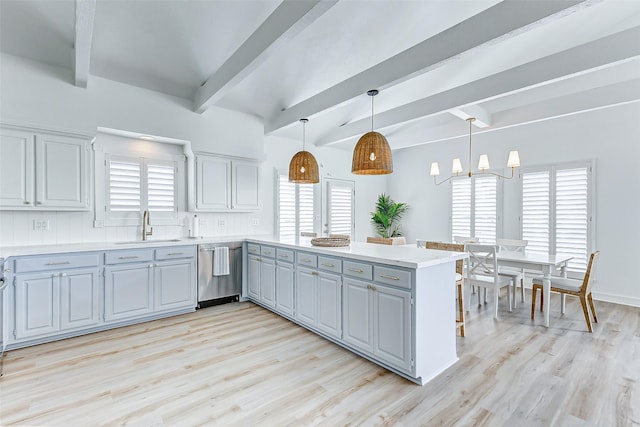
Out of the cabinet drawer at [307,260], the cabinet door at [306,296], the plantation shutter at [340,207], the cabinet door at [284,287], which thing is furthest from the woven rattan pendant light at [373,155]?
the plantation shutter at [340,207]

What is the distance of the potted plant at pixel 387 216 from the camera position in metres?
7.28

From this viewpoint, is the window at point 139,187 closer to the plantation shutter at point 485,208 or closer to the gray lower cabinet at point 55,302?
the gray lower cabinet at point 55,302

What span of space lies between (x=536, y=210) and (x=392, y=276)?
429cm

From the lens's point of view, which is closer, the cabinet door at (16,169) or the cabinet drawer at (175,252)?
the cabinet door at (16,169)

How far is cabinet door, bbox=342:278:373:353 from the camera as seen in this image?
265 centimetres

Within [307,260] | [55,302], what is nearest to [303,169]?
[307,260]

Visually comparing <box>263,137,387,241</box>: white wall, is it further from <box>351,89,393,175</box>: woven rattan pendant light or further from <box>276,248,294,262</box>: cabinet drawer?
<box>351,89,393,175</box>: woven rattan pendant light

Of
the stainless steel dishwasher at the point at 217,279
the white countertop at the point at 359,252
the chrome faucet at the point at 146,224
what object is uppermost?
the chrome faucet at the point at 146,224

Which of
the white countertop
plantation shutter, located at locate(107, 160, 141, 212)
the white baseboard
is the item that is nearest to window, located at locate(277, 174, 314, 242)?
the white countertop

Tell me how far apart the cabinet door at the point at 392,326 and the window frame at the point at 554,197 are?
423cm

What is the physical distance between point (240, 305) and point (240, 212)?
59.6 inches

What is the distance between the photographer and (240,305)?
436 cm

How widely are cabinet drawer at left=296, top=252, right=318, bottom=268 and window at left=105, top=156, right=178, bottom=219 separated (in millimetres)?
2266

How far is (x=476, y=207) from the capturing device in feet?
20.1
